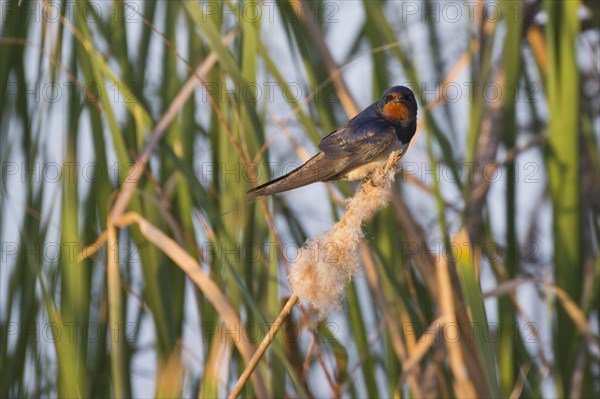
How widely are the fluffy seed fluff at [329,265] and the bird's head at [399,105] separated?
2.47 feet

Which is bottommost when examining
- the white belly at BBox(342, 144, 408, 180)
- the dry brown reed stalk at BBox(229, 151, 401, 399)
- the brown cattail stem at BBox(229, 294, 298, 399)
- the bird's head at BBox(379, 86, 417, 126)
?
the brown cattail stem at BBox(229, 294, 298, 399)

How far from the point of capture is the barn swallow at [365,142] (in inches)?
Answer: 73.4

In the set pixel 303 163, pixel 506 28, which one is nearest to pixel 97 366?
pixel 303 163

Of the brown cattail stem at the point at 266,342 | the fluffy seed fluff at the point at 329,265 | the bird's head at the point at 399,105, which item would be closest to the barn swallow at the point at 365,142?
the bird's head at the point at 399,105

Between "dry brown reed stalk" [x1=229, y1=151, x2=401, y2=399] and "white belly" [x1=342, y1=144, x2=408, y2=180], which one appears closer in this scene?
"dry brown reed stalk" [x1=229, y1=151, x2=401, y2=399]

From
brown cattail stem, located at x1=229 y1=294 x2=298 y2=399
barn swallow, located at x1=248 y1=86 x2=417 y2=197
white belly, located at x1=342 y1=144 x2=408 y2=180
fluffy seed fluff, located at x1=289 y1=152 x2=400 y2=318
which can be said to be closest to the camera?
brown cattail stem, located at x1=229 y1=294 x2=298 y2=399

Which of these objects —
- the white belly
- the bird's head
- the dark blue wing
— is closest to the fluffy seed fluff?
the dark blue wing

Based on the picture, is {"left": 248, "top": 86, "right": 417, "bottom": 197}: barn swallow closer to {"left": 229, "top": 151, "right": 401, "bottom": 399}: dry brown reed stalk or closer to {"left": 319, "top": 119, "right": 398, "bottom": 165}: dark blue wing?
{"left": 319, "top": 119, "right": 398, "bottom": 165}: dark blue wing

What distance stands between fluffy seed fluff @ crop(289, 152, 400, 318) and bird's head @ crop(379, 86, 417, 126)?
2.47ft

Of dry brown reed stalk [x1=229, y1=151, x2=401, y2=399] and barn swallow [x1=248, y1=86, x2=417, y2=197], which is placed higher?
barn swallow [x1=248, y1=86, x2=417, y2=197]

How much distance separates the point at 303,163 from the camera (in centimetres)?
191

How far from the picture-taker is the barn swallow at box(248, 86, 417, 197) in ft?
6.12

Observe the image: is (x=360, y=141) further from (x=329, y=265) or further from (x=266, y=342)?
(x=266, y=342)

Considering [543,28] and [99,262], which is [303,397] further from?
[543,28]
